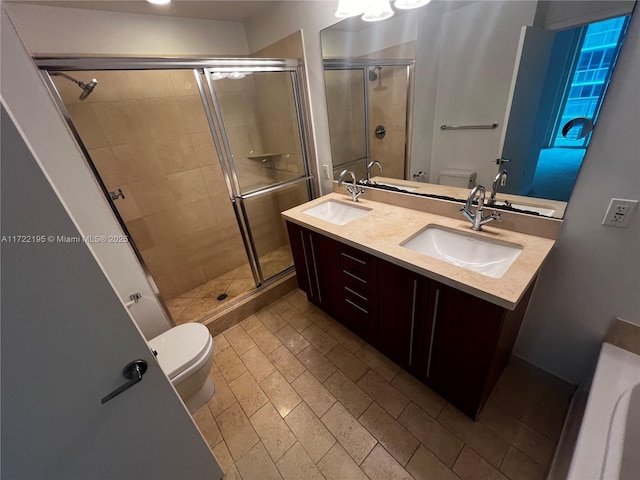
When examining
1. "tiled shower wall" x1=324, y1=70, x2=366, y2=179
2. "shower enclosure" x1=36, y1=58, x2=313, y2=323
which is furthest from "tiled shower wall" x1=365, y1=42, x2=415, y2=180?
"shower enclosure" x1=36, y1=58, x2=313, y2=323

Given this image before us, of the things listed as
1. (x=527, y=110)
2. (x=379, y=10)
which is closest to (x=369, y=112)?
(x=379, y=10)

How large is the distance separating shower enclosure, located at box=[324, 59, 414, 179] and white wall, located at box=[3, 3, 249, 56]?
105 cm

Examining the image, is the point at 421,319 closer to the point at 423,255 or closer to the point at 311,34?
the point at 423,255

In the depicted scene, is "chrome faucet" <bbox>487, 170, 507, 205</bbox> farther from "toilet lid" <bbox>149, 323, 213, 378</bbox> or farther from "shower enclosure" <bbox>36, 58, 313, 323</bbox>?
"toilet lid" <bbox>149, 323, 213, 378</bbox>

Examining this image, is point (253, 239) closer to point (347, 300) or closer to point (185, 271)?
point (185, 271)

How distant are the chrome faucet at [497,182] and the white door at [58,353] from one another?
1.61m

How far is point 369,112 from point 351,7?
0.57m

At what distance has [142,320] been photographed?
5.31 feet

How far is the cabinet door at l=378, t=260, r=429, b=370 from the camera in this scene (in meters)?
1.22

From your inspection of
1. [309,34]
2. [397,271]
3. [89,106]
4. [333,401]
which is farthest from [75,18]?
[333,401]

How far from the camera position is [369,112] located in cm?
179

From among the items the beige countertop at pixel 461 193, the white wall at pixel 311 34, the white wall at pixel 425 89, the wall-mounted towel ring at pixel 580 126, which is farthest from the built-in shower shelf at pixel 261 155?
the wall-mounted towel ring at pixel 580 126

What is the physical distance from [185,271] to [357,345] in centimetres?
175

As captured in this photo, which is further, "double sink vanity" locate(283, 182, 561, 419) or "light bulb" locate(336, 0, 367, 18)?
"light bulb" locate(336, 0, 367, 18)
